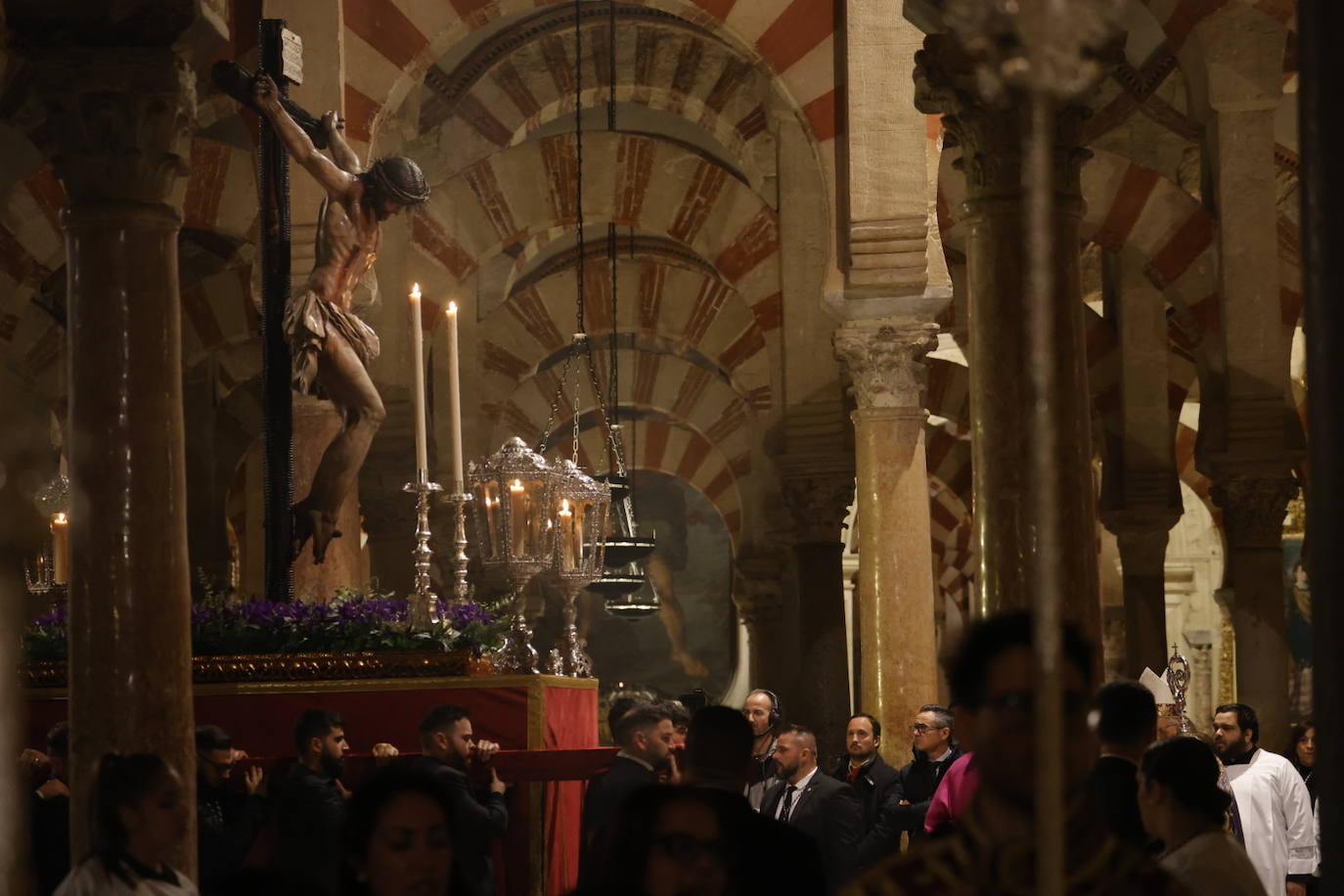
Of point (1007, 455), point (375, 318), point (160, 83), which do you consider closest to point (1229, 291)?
point (375, 318)

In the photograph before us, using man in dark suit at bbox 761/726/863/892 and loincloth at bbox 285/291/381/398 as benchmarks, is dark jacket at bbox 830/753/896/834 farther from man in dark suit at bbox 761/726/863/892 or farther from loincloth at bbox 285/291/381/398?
loincloth at bbox 285/291/381/398

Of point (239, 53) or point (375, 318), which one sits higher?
point (239, 53)

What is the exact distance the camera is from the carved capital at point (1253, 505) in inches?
445

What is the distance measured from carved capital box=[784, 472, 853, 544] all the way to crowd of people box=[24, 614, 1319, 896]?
211 inches

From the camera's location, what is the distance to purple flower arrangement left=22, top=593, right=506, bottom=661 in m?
5.79

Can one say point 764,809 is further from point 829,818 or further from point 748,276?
point 748,276

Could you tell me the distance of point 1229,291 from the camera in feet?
34.7

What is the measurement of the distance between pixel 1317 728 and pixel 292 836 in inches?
119

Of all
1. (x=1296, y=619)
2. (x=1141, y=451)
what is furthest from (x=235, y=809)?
(x=1296, y=619)

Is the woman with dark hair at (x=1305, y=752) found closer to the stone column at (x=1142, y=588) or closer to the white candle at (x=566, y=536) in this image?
the white candle at (x=566, y=536)

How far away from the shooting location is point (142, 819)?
3.55 metres

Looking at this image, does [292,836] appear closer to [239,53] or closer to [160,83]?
[160,83]

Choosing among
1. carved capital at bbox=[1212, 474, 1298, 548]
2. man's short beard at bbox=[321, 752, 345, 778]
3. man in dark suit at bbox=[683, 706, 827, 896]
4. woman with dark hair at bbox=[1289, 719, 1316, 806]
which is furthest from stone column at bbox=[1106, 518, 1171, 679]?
man in dark suit at bbox=[683, 706, 827, 896]

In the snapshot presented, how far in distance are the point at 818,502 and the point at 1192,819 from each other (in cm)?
984
